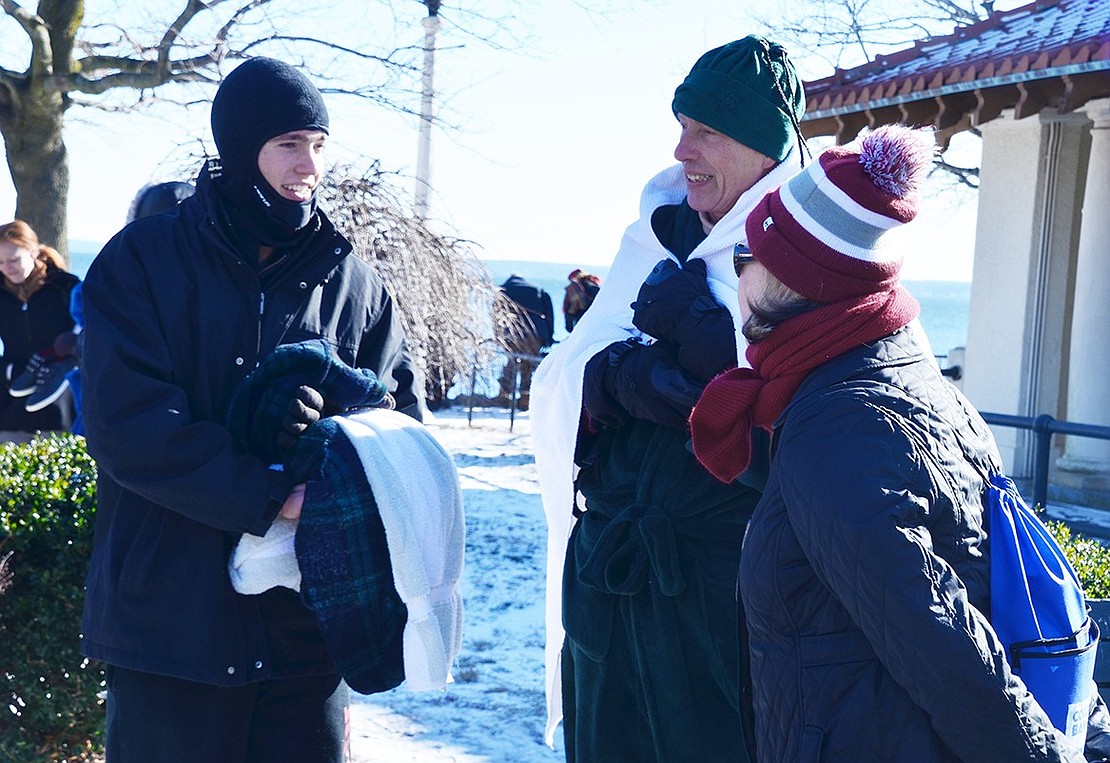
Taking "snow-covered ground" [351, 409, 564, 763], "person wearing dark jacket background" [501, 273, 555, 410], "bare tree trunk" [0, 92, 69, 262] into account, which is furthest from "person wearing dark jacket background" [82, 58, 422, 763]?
"person wearing dark jacket background" [501, 273, 555, 410]

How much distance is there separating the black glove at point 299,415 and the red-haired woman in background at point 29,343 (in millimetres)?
3612

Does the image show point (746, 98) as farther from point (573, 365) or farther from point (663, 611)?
point (663, 611)

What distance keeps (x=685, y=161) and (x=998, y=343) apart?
7.76 metres

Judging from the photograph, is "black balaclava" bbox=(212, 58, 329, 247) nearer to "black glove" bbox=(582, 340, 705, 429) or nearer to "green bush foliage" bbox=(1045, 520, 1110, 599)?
"black glove" bbox=(582, 340, 705, 429)

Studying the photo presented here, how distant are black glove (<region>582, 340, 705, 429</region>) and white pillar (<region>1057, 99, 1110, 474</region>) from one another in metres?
7.14

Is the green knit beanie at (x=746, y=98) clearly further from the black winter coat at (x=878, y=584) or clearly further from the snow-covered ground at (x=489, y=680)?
the snow-covered ground at (x=489, y=680)

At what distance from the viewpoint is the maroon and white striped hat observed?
1.70 m

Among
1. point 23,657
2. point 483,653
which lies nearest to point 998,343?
point 483,653

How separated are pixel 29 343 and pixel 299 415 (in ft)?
12.5

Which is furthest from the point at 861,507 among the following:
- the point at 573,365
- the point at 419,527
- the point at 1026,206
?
the point at 1026,206

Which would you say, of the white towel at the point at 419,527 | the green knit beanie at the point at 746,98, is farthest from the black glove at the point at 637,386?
the green knit beanie at the point at 746,98

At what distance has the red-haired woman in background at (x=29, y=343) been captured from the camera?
5629 millimetres

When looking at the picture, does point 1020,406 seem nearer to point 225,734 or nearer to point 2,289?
point 2,289

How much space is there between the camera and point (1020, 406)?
939 cm
